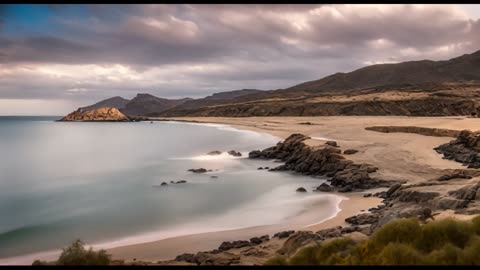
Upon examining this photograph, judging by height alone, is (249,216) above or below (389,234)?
below

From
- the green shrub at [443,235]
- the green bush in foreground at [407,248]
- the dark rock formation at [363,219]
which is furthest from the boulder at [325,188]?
the green shrub at [443,235]

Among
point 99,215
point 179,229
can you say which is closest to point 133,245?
point 179,229

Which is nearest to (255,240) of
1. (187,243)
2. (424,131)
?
(187,243)

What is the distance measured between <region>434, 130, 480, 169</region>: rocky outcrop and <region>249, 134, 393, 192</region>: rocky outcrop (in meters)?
7.83

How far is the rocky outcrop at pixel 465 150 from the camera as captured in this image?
2938 cm

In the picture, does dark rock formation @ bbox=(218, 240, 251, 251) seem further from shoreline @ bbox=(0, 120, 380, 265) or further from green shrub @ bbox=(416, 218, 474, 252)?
green shrub @ bbox=(416, 218, 474, 252)

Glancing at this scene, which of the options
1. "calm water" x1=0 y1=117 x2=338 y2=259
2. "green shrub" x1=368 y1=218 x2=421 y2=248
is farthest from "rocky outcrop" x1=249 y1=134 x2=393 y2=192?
"green shrub" x1=368 y1=218 x2=421 y2=248

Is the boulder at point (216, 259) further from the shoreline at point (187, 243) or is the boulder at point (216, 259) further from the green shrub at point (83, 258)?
the green shrub at point (83, 258)

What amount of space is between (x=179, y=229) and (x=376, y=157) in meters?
19.8

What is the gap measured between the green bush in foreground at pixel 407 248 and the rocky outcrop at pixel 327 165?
49.5 feet

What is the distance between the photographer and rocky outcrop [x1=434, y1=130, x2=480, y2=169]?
1157 inches

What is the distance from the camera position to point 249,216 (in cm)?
2103

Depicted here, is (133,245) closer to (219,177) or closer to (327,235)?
(327,235)

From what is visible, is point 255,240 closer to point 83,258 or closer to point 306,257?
point 306,257
